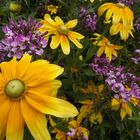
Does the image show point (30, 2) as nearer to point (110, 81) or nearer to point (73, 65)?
point (73, 65)

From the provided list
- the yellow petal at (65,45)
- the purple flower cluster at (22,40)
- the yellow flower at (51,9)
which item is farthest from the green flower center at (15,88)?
the yellow flower at (51,9)

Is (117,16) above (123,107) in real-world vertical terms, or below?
above

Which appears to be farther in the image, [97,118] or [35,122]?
[97,118]

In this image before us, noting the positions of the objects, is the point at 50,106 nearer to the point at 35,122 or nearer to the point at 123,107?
the point at 35,122

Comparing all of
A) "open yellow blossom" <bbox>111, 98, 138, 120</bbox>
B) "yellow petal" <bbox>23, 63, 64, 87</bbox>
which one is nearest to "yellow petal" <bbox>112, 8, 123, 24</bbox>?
"open yellow blossom" <bbox>111, 98, 138, 120</bbox>

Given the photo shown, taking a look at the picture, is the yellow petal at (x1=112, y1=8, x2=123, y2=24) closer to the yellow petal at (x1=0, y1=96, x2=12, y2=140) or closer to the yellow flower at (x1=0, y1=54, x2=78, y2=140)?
the yellow flower at (x1=0, y1=54, x2=78, y2=140)

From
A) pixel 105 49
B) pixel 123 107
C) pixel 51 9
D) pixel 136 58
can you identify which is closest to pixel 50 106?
pixel 123 107
